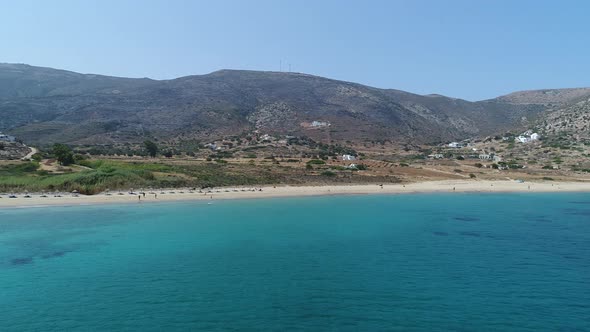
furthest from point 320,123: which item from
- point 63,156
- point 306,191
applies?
point 63,156

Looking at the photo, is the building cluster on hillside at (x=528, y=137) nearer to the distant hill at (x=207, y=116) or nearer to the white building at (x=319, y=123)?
the distant hill at (x=207, y=116)

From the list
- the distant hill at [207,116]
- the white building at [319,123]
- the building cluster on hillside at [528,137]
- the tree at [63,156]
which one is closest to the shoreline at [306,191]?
the tree at [63,156]

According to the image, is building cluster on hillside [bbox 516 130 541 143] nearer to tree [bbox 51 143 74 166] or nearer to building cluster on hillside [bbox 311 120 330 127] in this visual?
building cluster on hillside [bbox 311 120 330 127]

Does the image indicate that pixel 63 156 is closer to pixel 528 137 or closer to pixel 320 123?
pixel 320 123

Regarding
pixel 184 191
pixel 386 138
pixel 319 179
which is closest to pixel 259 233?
pixel 184 191

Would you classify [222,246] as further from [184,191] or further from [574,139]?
[574,139]

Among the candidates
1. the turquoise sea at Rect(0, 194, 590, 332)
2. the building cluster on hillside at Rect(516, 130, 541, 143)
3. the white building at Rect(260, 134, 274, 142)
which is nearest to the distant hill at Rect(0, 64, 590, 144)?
the white building at Rect(260, 134, 274, 142)

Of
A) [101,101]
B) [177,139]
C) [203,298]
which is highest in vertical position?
[101,101]
